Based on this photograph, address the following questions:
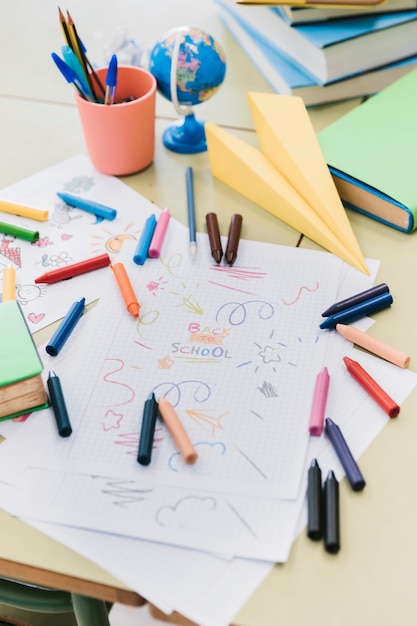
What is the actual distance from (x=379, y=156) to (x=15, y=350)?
22.3 inches

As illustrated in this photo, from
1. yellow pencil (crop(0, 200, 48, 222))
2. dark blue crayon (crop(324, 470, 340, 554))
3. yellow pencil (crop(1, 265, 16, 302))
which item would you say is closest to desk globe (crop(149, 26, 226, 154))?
yellow pencil (crop(0, 200, 48, 222))

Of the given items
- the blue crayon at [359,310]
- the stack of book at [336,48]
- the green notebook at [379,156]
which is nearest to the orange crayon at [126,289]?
the blue crayon at [359,310]

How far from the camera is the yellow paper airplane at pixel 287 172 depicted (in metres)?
0.93

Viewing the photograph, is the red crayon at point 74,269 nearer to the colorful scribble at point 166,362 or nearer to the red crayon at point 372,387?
the colorful scribble at point 166,362

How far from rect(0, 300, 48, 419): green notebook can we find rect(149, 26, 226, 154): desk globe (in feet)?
1.49

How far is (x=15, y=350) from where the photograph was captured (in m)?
0.71

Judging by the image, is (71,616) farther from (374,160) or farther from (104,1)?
(104,1)

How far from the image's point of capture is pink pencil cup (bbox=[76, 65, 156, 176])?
973 millimetres

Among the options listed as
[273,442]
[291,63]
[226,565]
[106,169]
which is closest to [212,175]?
[106,169]

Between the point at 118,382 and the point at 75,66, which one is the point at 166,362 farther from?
the point at 75,66

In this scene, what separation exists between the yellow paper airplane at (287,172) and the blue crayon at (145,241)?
143mm

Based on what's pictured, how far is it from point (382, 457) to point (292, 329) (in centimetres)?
19

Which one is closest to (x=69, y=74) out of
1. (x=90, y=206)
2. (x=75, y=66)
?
(x=75, y=66)

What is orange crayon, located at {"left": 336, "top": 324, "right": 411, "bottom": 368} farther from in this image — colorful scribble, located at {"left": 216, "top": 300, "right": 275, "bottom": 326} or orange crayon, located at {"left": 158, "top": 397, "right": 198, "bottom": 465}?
orange crayon, located at {"left": 158, "top": 397, "right": 198, "bottom": 465}
